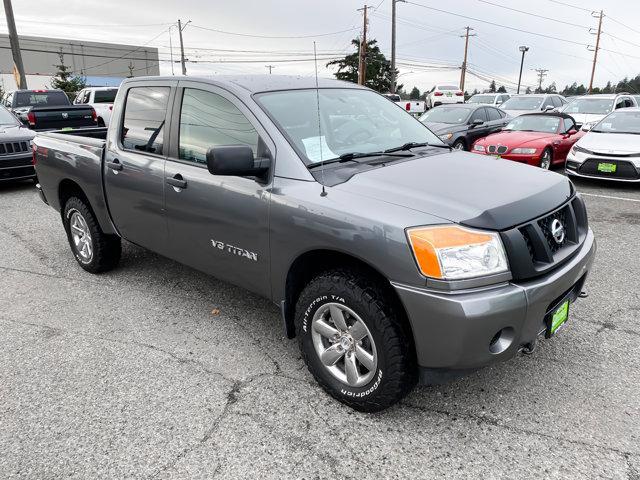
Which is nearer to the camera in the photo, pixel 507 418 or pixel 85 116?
pixel 507 418

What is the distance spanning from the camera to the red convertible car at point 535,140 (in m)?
9.77

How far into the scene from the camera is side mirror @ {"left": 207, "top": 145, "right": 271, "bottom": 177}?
2.65 m

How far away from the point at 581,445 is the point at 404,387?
0.91 meters

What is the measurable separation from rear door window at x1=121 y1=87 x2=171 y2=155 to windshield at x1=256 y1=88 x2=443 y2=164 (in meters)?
0.99

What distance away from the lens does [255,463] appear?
2.39m

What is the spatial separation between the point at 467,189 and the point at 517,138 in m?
8.42

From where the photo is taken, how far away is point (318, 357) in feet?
9.41

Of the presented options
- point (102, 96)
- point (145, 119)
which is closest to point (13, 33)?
point (102, 96)

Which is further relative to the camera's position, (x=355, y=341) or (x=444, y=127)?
(x=444, y=127)

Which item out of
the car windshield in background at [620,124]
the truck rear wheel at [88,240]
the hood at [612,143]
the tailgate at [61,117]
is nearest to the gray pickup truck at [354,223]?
the truck rear wheel at [88,240]

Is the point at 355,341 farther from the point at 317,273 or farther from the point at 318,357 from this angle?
the point at 317,273

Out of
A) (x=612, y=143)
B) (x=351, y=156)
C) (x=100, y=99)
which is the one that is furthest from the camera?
(x=100, y=99)

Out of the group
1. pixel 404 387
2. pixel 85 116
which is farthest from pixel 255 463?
pixel 85 116

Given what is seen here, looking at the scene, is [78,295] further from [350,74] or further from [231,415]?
[350,74]
